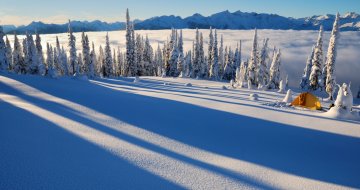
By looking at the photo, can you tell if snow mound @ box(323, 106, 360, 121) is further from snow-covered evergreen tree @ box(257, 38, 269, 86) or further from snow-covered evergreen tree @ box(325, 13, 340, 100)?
snow-covered evergreen tree @ box(257, 38, 269, 86)

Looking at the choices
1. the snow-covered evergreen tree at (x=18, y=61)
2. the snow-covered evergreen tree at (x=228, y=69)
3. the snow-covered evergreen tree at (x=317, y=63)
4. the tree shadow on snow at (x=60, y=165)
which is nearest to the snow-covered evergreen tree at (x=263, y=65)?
the snow-covered evergreen tree at (x=317, y=63)

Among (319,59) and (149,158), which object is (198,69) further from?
(149,158)

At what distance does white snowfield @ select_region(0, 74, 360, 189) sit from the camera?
5.97m

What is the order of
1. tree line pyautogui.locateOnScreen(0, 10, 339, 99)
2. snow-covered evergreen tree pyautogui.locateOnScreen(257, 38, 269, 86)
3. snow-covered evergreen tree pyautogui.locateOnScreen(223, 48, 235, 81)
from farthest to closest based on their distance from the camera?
snow-covered evergreen tree pyautogui.locateOnScreen(223, 48, 235, 81), snow-covered evergreen tree pyautogui.locateOnScreen(257, 38, 269, 86), tree line pyautogui.locateOnScreen(0, 10, 339, 99)

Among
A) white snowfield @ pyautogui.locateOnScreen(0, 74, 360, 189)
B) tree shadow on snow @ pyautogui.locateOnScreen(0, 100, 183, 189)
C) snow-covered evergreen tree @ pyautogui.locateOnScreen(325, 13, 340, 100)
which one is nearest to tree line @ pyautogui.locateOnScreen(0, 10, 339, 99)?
snow-covered evergreen tree @ pyautogui.locateOnScreen(325, 13, 340, 100)

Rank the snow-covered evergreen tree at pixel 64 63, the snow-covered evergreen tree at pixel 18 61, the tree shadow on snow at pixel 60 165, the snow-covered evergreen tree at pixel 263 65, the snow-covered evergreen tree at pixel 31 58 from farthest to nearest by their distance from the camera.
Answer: the snow-covered evergreen tree at pixel 64 63, the snow-covered evergreen tree at pixel 18 61, the snow-covered evergreen tree at pixel 31 58, the snow-covered evergreen tree at pixel 263 65, the tree shadow on snow at pixel 60 165

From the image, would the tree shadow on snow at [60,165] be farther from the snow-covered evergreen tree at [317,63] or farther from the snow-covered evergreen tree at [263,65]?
the snow-covered evergreen tree at [317,63]

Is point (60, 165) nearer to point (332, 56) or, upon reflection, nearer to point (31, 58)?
point (332, 56)

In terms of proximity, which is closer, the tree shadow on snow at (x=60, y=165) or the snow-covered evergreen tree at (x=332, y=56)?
the tree shadow on snow at (x=60, y=165)

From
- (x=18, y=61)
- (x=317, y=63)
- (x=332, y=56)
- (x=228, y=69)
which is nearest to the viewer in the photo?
(x=332, y=56)

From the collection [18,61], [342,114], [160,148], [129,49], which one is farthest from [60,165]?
[18,61]

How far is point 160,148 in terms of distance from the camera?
7.88m

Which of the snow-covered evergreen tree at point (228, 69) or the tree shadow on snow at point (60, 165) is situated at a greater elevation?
the tree shadow on snow at point (60, 165)

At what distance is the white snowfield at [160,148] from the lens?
19.6 ft
